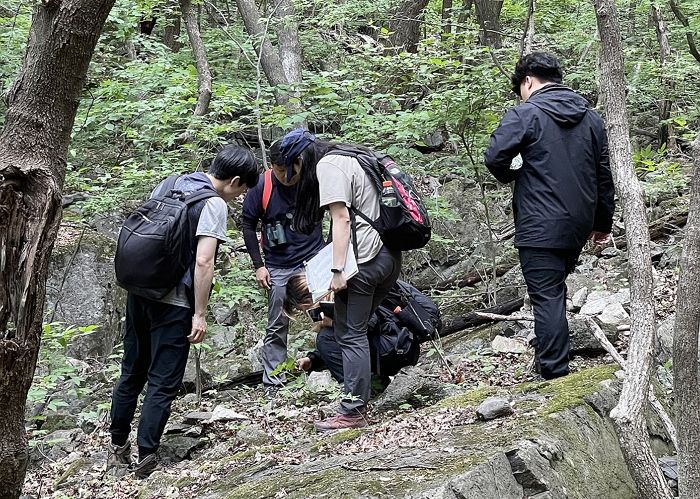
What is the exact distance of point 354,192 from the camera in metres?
4.50

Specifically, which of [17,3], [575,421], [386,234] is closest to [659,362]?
→ [575,421]

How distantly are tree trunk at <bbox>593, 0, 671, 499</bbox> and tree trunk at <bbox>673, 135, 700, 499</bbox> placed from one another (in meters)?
0.15

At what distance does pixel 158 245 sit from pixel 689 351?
3.06m

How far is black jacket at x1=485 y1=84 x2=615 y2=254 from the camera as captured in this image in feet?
14.5

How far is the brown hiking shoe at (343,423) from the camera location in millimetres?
4441

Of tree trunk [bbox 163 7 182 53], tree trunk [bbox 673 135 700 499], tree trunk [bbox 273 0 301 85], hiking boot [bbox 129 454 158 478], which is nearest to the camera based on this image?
tree trunk [bbox 673 135 700 499]

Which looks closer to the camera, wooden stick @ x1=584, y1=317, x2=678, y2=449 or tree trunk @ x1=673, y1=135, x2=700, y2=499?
tree trunk @ x1=673, y1=135, x2=700, y2=499

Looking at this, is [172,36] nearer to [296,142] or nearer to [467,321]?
[467,321]

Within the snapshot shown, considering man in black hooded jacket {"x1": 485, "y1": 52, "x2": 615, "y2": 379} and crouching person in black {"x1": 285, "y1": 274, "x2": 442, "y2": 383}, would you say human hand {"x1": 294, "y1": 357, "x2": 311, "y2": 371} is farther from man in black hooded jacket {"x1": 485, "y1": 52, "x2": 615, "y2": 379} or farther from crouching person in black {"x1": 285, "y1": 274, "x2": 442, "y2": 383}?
man in black hooded jacket {"x1": 485, "y1": 52, "x2": 615, "y2": 379}

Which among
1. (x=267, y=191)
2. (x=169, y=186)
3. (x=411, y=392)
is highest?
(x=169, y=186)

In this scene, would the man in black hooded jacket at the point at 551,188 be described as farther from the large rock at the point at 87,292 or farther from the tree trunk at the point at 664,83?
the tree trunk at the point at 664,83

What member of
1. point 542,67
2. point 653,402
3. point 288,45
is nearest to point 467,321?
point 542,67

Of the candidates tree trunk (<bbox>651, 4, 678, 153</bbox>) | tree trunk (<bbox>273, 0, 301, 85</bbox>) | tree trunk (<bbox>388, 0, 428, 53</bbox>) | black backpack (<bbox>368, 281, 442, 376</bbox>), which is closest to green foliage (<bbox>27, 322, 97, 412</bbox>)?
black backpack (<bbox>368, 281, 442, 376</bbox>)

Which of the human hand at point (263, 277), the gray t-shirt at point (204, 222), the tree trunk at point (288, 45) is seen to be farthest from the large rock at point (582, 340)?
the tree trunk at point (288, 45)
